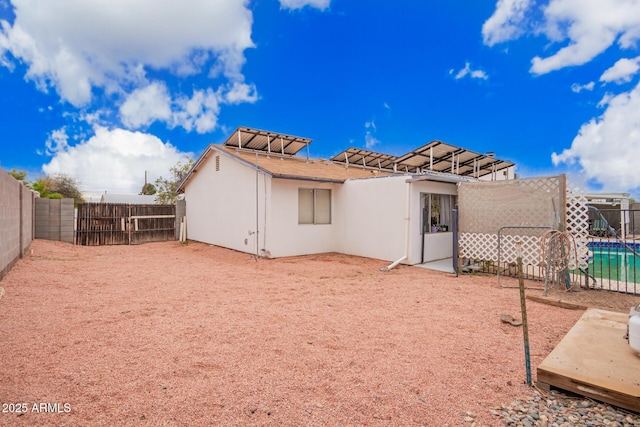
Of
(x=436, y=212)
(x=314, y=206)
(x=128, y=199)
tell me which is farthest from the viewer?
(x=128, y=199)

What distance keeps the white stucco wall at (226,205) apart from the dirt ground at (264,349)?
4332 millimetres

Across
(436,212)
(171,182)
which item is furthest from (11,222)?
(171,182)

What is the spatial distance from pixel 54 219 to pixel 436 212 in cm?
1557

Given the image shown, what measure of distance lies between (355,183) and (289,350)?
871 centimetres

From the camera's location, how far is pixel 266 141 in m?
14.0

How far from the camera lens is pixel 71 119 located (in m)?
22.6

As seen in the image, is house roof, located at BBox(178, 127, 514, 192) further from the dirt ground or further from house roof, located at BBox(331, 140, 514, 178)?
the dirt ground

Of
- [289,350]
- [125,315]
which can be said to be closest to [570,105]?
[289,350]

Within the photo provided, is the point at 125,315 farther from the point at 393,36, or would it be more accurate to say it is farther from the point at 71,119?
the point at 71,119

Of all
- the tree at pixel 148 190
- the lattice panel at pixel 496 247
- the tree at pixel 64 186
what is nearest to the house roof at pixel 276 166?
the lattice panel at pixel 496 247

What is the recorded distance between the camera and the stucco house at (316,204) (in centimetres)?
1029

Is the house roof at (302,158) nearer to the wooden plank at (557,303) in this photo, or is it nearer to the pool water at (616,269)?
the pool water at (616,269)

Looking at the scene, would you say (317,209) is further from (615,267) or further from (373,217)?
(615,267)

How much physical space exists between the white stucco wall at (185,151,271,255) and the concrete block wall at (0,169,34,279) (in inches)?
248
